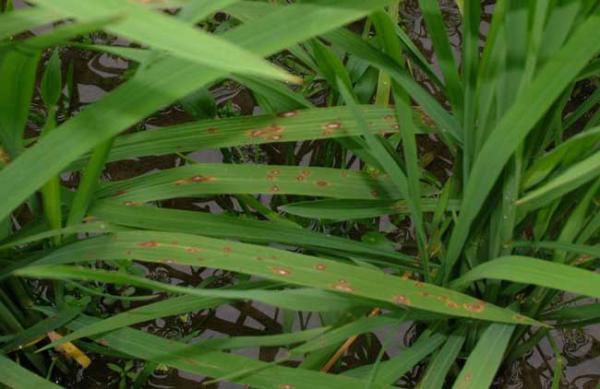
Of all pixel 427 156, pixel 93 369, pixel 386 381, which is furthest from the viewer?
pixel 427 156

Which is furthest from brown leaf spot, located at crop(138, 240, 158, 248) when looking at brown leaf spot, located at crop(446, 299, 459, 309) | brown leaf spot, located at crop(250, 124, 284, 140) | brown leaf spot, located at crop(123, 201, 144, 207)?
brown leaf spot, located at crop(446, 299, 459, 309)

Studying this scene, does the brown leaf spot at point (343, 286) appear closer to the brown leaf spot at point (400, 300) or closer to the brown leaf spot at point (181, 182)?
the brown leaf spot at point (400, 300)

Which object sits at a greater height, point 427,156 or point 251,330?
point 427,156

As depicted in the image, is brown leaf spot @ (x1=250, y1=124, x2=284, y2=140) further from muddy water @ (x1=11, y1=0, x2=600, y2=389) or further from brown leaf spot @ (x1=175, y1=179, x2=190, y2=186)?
muddy water @ (x1=11, y1=0, x2=600, y2=389)

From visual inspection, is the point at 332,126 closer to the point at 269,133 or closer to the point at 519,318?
the point at 269,133

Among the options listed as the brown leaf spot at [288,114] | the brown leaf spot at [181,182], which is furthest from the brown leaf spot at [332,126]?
the brown leaf spot at [181,182]

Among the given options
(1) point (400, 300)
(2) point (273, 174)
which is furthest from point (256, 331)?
(1) point (400, 300)

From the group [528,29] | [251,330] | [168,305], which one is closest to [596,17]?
[528,29]

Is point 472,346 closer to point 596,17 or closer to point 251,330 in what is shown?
point 251,330
